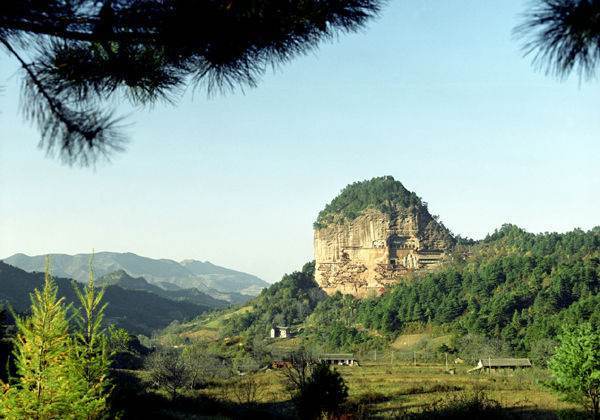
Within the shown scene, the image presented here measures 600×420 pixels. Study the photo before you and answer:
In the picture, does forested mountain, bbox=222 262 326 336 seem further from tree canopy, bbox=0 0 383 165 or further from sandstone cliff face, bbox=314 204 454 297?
tree canopy, bbox=0 0 383 165

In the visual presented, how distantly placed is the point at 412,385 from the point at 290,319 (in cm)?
9682

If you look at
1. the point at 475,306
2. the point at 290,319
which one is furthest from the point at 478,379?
the point at 290,319

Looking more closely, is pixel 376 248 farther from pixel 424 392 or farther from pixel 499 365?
pixel 424 392

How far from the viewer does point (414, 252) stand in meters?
162

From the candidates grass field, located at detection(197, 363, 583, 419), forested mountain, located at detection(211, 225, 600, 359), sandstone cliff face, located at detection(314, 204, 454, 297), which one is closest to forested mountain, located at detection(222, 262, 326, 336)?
forested mountain, located at detection(211, 225, 600, 359)

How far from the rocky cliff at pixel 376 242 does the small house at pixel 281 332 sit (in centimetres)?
3047

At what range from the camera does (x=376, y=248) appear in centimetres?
16300

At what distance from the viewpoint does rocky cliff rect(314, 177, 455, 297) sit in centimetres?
15688

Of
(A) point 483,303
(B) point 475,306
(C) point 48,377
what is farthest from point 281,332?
(C) point 48,377

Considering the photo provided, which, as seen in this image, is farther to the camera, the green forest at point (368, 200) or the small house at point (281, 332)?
the green forest at point (368, 200)

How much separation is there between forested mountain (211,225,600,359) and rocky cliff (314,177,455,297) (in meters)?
7.45

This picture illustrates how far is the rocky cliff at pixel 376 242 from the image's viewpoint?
6176 inches

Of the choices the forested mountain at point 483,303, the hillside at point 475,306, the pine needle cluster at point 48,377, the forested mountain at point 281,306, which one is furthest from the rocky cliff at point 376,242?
the pine needle cluster at point 48,377

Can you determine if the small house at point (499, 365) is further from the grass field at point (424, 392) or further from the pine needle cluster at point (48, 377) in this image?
the pine needle cluster at point (48, 377)
